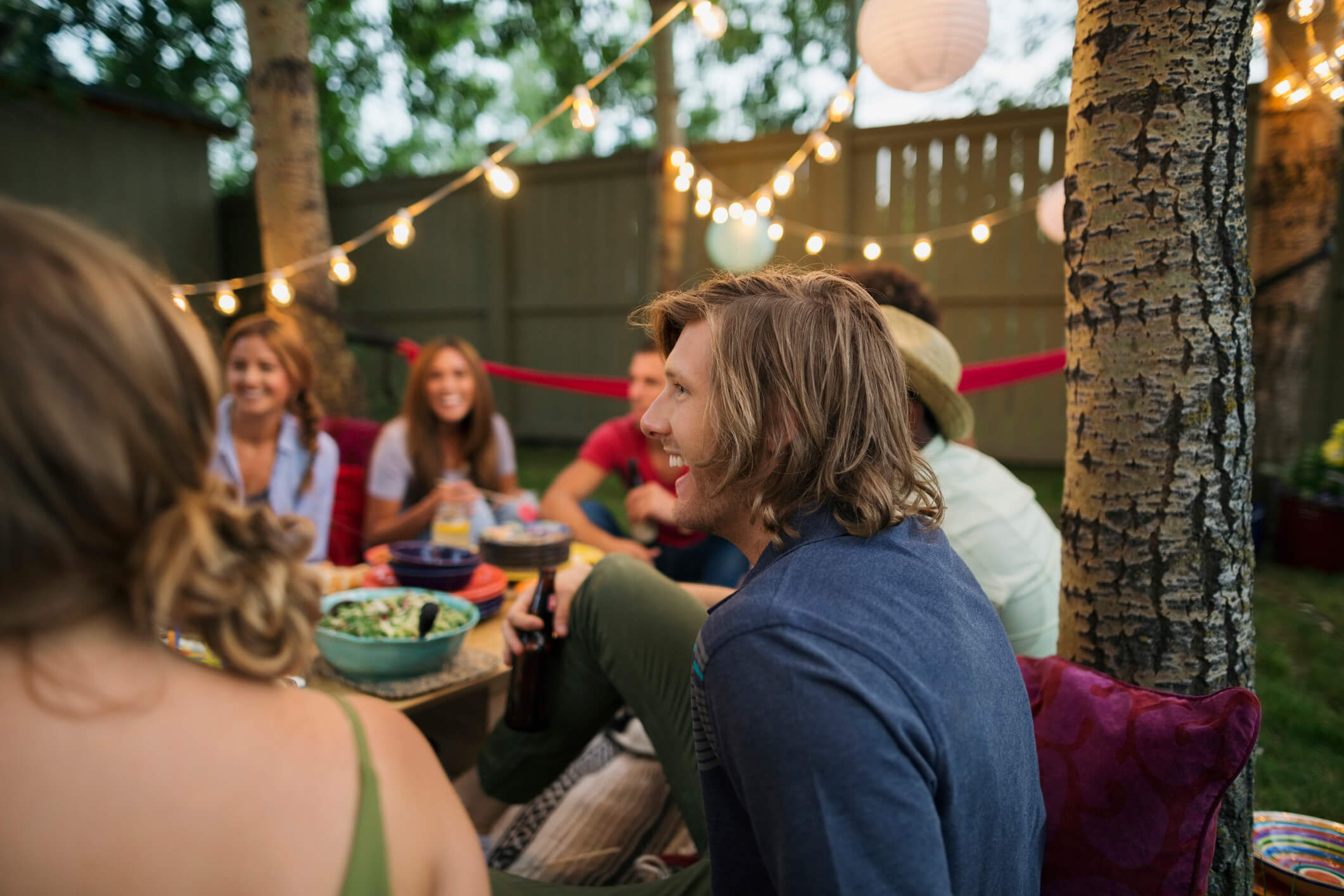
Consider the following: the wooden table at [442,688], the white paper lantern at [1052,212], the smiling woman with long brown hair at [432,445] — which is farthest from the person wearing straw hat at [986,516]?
the white paper lantern at [1052,212]

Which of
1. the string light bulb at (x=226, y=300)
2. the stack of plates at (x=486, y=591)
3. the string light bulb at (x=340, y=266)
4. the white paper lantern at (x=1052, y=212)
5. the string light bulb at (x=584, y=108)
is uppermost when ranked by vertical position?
the string light bulb at (x=584, y=108)

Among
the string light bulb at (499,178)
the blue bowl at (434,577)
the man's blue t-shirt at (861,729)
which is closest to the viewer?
the man's blue t-shirt at (861,729)

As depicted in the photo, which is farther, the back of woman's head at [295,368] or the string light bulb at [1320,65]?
the back of woman's head at [295,368]

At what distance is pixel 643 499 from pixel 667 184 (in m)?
3.08

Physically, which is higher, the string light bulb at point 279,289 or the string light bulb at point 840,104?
the string light bulb at point 840,104

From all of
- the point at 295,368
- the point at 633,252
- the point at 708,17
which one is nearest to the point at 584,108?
the point at 708,17

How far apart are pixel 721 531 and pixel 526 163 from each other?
754 centimetres

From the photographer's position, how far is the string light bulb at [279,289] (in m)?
3.67

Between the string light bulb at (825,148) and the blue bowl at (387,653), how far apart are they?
2781mm

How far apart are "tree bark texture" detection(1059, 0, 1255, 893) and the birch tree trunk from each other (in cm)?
376

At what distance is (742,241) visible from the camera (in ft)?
15.8

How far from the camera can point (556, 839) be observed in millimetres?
1596

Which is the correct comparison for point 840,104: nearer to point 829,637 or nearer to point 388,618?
point 388,618

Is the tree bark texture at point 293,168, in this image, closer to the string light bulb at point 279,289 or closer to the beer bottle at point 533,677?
the string light bulb at point 279,289
